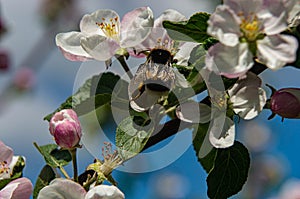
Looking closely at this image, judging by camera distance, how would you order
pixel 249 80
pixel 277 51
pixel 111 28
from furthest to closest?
pixel 111 28 < pixel 249 80 < pixel 277 51

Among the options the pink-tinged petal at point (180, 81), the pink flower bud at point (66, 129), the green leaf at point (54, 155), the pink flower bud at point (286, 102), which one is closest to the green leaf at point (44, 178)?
the green leaf at point (54, 155)

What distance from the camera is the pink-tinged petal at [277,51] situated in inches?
31.6

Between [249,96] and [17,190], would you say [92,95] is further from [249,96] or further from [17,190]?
[249,96]

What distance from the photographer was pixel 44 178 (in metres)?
1.16

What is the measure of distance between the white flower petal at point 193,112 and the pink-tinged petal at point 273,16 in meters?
0.21

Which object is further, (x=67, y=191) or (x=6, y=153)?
(x=6, y=153)

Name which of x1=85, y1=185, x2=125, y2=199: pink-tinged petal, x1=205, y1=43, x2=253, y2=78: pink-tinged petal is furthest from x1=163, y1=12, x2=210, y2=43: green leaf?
x1=85, y1=185, x2=125, y2=199: pink-tinged petal

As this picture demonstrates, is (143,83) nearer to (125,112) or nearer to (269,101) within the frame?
(125,112)

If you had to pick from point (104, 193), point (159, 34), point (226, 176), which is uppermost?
point (159, 34)

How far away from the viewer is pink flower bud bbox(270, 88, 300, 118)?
956 millimetres

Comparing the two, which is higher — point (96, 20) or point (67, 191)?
point (96, 20)

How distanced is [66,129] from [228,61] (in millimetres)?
347

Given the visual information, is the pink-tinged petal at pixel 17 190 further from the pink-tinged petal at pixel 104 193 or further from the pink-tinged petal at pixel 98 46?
the pink-tinged petal at pixel 98 46

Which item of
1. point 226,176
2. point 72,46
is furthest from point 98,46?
point 226,176
